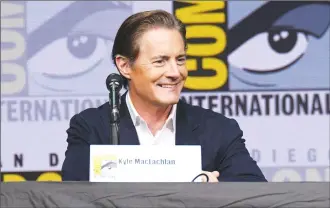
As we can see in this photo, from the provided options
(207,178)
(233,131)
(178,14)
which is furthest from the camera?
(178,14)

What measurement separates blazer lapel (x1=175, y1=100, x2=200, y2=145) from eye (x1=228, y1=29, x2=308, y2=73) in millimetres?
1180

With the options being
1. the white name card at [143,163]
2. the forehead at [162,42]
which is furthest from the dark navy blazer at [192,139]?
the white name card at [143,163]

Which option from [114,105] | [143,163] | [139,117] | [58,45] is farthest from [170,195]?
[58,45]

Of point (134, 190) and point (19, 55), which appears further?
point (19, 55)

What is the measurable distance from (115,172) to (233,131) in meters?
0.71

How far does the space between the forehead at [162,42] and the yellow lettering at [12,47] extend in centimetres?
134

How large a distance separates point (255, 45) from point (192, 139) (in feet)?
4.31

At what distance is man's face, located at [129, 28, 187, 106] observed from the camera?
2441 mm

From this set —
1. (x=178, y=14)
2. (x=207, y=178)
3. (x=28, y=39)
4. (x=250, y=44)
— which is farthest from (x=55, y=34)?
(x=207, y=178)

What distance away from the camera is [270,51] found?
147 inches

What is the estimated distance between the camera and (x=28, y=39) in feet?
12.2

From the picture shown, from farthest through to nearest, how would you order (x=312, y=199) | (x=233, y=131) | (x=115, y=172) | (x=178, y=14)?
1. (x=178, y=14)
2. (x=233, y=131)
3. (x=115, y=172)
4. (x=312, y=199)

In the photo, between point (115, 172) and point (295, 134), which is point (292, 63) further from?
point (115, 172)

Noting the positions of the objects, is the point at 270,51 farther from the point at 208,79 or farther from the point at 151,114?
the point at 151,114
